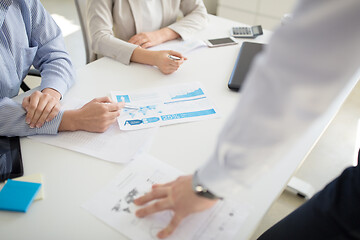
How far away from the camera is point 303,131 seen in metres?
0.45

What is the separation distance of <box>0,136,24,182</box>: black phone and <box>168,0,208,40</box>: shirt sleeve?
84cm

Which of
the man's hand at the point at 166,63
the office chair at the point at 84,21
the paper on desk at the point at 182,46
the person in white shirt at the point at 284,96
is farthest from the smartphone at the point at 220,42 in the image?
the person in white shirt at the point at 284,96

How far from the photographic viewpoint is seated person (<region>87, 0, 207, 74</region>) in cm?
113

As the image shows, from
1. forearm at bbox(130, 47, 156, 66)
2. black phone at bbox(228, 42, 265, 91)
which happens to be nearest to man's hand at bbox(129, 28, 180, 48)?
forearm at bbox(130, 47, 156, 66)

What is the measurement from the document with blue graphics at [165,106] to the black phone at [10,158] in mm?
274

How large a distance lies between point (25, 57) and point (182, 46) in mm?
623

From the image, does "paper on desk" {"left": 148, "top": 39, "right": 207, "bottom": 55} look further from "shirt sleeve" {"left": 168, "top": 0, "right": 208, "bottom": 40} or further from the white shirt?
the white shirt

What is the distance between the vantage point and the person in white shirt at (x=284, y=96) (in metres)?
0.37

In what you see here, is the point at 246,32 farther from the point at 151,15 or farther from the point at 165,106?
the point at 165,106

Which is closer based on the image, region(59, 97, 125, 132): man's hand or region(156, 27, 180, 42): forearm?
region(59, 97, 125, 132): man's hand

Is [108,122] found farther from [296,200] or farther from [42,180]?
[296,200]

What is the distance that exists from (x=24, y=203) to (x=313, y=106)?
60cm

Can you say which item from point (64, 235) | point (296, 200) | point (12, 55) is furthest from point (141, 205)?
point (296, 200)

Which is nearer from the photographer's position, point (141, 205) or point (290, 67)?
point (290, 67)
